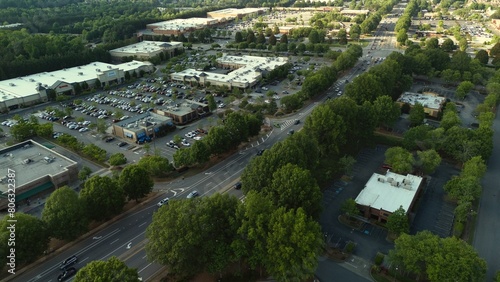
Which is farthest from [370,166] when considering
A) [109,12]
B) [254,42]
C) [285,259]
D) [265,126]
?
[109,12]

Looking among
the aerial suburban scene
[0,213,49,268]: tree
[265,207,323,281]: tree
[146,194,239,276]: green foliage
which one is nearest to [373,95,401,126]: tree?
the aerial suburban scene

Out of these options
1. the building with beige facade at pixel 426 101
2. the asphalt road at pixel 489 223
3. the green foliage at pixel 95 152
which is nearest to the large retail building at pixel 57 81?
the green foliage at pixel 95 152

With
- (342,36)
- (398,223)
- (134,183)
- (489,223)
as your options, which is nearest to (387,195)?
(398,223)

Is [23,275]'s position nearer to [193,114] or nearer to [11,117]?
[193,114]

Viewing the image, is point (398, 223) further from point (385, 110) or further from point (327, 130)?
point (385, 110)

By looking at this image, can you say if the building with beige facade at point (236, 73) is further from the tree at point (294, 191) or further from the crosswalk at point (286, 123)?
the tree at point (294, 191)
